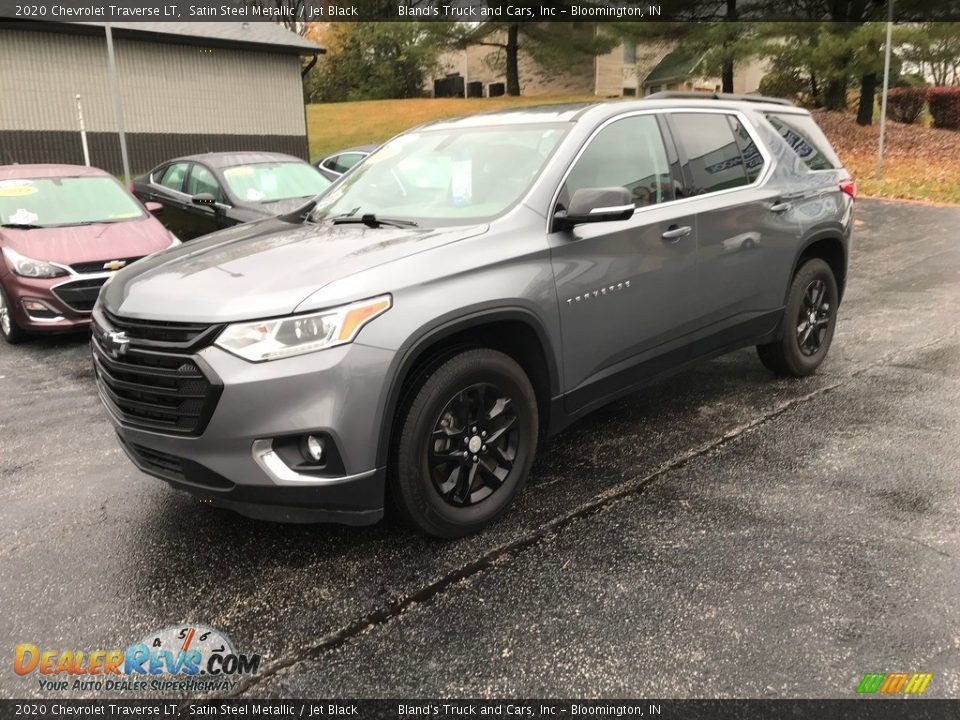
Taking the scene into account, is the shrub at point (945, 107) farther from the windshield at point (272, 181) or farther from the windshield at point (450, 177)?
the windshield at point (450, 177)

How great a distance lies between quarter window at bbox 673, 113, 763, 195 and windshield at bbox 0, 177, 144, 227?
5797 millimetres

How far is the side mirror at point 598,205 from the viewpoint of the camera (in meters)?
3.38

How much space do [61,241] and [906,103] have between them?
2944 cm

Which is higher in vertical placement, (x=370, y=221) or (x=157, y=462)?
(x=370, y=221)

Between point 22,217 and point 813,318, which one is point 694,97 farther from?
point 22,217

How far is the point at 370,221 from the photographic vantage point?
12.1 feet

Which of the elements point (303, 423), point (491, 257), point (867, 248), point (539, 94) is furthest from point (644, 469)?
point (539, 94)

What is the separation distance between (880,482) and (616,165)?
2.04 metres

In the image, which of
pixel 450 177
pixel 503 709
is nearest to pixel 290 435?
pixel 503 709

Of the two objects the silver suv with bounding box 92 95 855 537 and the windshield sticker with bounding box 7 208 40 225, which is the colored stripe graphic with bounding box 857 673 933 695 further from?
the windshield sticker with bounding box 7 208 40 225

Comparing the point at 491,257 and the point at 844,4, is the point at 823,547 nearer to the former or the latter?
the point at 491,257

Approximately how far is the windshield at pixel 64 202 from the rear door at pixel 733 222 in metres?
5.84

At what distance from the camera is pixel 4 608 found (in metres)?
2.93

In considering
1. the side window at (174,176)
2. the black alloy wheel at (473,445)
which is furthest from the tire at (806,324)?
the side window at (174,176)
